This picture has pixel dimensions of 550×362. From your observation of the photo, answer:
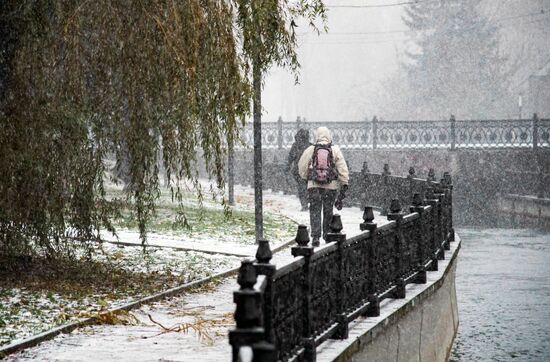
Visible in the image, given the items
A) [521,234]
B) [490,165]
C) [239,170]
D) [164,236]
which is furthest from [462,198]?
[164,236]

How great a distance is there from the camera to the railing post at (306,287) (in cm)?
735

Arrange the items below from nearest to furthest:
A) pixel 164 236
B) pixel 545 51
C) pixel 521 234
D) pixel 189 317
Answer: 1. pixel 189 317
2. pixel 164 236
3. pixel 521 234
4. pixel 545 51

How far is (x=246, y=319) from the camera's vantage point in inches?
196

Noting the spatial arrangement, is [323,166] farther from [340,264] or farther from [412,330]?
[340,264]

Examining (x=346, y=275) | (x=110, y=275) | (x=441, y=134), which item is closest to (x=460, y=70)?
(x=441, y=134)

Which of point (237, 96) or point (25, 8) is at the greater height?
point (25, 8)

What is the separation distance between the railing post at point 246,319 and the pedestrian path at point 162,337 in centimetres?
367

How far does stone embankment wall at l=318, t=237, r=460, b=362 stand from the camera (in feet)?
28.3

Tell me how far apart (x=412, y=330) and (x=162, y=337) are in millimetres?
2587

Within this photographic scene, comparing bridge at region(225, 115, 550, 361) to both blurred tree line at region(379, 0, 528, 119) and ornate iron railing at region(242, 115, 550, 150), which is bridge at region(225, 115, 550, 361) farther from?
blurred tree line at region(379, 0, 528, 119)

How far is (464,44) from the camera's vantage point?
70.2 metres

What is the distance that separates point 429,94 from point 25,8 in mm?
60334

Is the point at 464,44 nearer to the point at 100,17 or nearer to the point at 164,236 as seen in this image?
the point at 164,236

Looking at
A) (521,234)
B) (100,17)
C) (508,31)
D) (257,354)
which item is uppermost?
(508,31)
